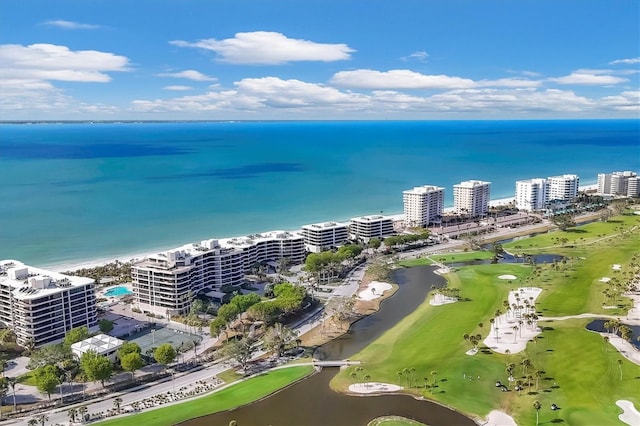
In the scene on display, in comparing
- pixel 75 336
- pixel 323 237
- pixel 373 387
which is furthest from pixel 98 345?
pixel 323 237

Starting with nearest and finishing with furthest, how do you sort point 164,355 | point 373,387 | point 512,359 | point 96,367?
point 96,367
point 373,387
point 164,355
point 512,359

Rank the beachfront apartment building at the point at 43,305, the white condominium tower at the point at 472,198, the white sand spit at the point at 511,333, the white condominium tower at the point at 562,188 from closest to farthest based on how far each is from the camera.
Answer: the white sand spit at the point at 511,333
the beachfront apartment building at the point at 43,305
the white condominium tower at the point at 472,198
the white condominium tower at the point at 562,188

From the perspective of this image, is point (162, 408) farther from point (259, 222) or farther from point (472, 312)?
point (259, 222)

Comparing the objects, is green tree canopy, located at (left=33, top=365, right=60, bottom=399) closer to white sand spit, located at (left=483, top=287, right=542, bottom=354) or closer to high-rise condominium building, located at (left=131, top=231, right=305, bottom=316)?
high-rise condominium building, located at (left=131, top=231, right=305, bottom=316)

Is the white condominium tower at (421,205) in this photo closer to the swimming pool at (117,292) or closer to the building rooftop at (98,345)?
the swimming pool at (117,292)

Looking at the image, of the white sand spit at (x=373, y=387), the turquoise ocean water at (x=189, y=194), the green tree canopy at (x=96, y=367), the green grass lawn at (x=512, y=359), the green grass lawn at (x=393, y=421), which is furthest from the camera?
the turquoise ocean water at (x=189, y=194)

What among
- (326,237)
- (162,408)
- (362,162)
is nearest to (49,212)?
(326,237)

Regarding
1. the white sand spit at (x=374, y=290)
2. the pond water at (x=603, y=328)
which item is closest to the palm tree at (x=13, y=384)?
the white sand spit at (x=374, y=290)

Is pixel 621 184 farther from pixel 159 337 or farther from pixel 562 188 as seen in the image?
pixel 159 337
